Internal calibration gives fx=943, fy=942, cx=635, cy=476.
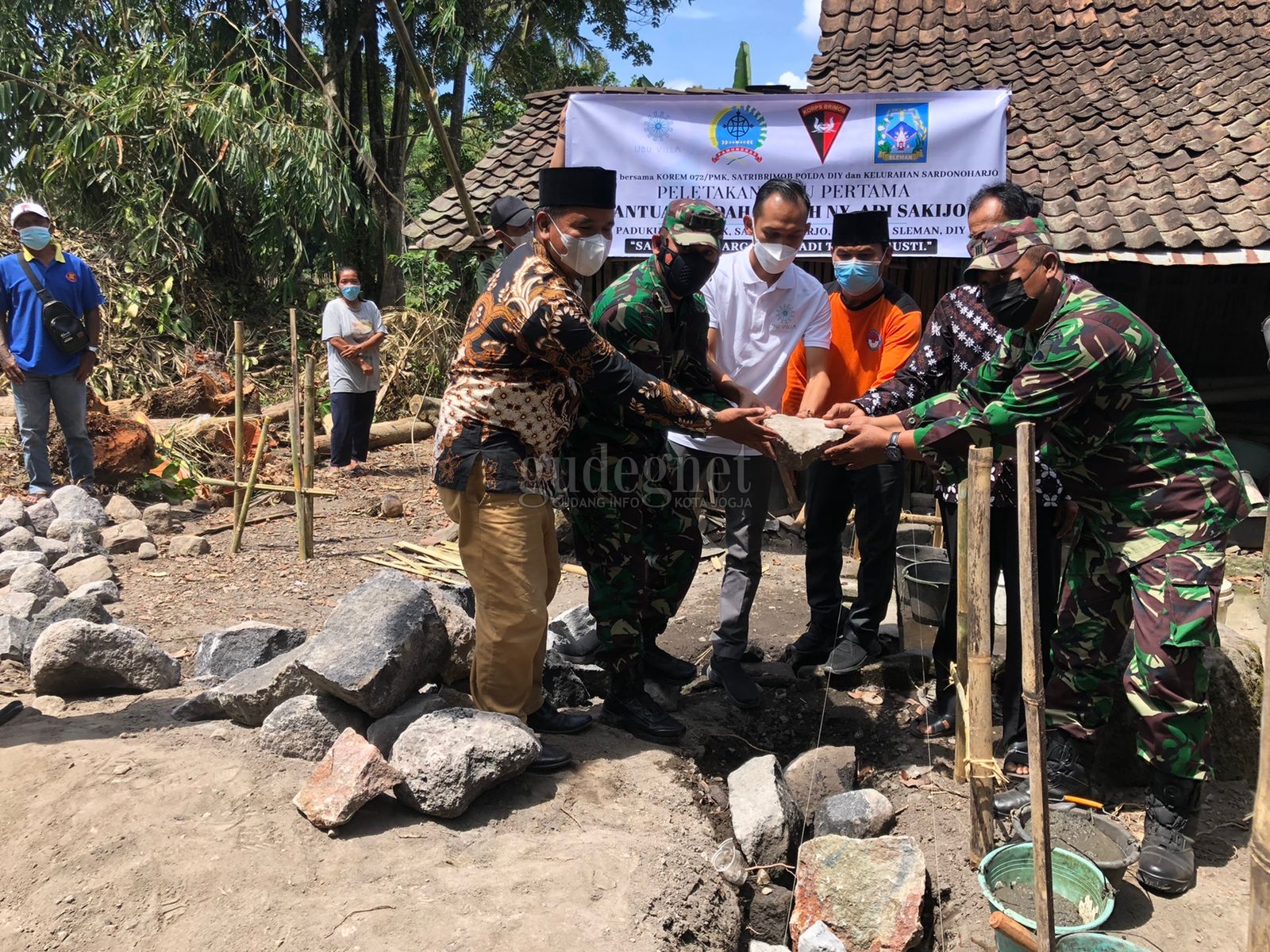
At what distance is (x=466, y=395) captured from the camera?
3.44 metres

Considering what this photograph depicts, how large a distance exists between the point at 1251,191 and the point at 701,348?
572 cm

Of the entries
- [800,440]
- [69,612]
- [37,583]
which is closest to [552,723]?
[800,440]

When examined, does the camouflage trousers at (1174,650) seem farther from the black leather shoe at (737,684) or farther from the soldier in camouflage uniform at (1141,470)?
the black leather shoe at (737,684)

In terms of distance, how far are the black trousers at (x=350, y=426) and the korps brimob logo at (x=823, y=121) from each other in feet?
16.0

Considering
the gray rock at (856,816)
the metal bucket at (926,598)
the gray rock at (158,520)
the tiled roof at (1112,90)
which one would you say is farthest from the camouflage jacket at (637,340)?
the gray rock at (158,520)

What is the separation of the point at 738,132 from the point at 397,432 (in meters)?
6.09

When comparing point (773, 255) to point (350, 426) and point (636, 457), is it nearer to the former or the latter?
point (636, 457)

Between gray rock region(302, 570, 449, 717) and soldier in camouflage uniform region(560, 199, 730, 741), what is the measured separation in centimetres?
71

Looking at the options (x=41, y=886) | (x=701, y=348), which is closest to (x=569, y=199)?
(x=701, y=348)

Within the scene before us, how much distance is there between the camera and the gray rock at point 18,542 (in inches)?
249

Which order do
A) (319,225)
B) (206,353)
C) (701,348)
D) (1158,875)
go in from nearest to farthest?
(1158,875)
(701,348)
(206,353)
(319,225)

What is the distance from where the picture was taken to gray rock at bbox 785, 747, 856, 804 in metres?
3.93

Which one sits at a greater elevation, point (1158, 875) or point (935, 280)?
point (935, 280)

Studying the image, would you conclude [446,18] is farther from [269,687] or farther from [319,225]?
[269,687]
